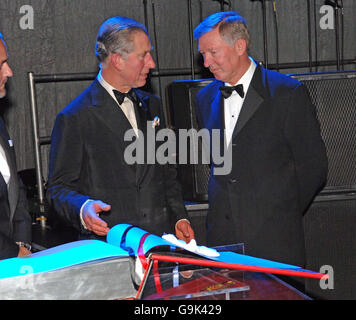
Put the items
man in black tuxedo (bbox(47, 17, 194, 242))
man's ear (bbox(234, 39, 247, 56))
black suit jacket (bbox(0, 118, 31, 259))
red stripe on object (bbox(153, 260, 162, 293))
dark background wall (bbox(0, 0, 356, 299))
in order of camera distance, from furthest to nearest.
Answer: dark background wall (bbox(0, 0, 356, 299)), man's ear (bbox(234, 39, 247, 56)), man in black tuxedo (bbox(47, 17, 194, 242)), black suit jacket (bbox(0, 118, 31, 259)), red stripe on object (bbox(153, 260, 162, 293))

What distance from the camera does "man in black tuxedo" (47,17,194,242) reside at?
91.4 inches

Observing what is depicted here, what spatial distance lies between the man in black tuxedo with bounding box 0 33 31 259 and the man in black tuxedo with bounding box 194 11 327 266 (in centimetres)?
86

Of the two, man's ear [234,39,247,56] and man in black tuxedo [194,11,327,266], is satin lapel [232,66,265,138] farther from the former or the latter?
man's ear [234,39,247,56]

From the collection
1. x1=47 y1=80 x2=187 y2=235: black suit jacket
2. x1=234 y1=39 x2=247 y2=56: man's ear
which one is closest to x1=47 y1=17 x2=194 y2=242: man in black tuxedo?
x1=47 y1=80 x2=187 y2=235: black suit jacket

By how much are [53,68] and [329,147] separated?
6.86 feet

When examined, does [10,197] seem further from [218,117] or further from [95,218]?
[218,117]

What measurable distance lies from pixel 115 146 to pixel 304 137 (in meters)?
0.84

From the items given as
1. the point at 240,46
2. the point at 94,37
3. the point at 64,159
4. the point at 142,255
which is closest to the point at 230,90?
the point at 240,46

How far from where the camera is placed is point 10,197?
2.33 meters

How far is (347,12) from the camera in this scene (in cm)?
469

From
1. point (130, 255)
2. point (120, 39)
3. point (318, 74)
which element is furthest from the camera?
point (318, 74)

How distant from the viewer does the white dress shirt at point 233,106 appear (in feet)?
8.75
